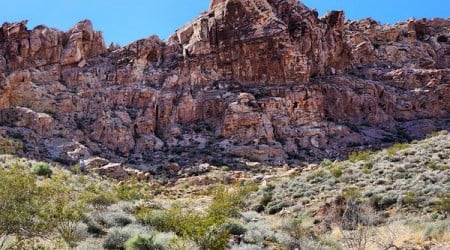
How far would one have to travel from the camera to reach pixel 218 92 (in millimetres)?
52312

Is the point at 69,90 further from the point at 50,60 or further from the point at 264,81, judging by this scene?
the point at 264,81

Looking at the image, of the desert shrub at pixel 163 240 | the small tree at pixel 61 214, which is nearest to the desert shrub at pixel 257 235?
the desert shrub at pixel 163 240

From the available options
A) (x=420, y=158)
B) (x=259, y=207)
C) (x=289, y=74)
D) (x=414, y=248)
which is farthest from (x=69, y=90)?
(x=414, y=248)

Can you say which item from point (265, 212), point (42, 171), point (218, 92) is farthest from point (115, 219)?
point (218, 92)

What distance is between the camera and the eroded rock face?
151 feet

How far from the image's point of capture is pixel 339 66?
201ft

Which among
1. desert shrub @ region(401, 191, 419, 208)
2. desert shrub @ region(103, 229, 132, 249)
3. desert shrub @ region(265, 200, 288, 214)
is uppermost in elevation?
desert shrub @ region(103, 229, 132, 249)

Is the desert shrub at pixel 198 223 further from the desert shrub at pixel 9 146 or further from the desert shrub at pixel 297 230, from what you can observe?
the desert shrub at pixel 9 146

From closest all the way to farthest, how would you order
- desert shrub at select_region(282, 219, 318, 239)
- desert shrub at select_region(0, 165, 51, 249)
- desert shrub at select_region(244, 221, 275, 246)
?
desert shrub at select_region(0, 165, 51, 249), desert shrub at select_region(244, 221, 275, 246), desert shrub at select_region(282, 219, 318, 239)

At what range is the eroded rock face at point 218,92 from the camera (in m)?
45.9

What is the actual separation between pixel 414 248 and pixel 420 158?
14.9 metres

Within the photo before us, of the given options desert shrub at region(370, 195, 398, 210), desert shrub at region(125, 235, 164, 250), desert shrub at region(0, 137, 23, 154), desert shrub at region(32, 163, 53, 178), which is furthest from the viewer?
desert shrub at region(32, 163, 53, 178)

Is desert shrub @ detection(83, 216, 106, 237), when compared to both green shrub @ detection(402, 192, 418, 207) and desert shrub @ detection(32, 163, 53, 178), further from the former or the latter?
desert shrub @ detection(32, 163, 53, 178)

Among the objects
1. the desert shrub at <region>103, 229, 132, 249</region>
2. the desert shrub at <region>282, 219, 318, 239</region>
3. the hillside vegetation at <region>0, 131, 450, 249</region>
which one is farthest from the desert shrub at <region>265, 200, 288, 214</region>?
the desert shrub at <region>103, 229, 132, 249</region>
